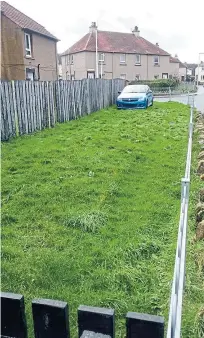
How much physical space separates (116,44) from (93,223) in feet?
134

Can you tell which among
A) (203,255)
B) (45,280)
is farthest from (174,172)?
(45,280)

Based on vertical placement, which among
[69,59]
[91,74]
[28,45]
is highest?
[69,59]

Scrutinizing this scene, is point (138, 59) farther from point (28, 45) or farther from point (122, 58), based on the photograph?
point (28, 45)

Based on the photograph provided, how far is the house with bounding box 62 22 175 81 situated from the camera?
39500 mm

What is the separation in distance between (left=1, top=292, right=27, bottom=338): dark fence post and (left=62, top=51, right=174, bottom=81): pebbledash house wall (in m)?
39.3

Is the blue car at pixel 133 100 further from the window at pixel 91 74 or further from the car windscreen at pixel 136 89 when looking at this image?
the window at pixel 91 74

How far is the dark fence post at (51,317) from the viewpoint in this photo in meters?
1.81

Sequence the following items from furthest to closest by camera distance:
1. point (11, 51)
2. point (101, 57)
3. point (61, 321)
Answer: point (101, 57) → point (11, 51) → point (61, 321)

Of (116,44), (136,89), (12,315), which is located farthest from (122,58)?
(12,315)

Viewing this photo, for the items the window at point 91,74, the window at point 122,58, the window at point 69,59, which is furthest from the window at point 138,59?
the window at point 69,59

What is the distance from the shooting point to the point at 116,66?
4122cm

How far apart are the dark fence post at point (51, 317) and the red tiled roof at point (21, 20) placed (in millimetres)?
23895

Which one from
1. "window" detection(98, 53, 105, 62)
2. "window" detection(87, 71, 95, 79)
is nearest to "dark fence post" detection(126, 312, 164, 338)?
"window" detection(87, 71, 95, 79)

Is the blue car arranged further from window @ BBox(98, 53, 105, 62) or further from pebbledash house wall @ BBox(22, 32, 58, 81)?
window @ BBox(98, 53, 105, 62)
